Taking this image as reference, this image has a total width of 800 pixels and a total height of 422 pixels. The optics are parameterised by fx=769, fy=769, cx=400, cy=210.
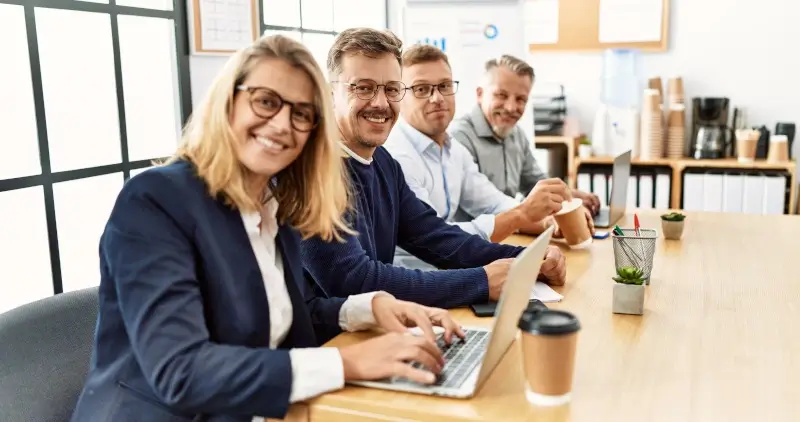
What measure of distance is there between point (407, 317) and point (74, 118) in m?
1.72

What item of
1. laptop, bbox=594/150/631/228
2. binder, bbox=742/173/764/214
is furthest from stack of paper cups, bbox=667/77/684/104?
laptop, bbox=594/150/631/228

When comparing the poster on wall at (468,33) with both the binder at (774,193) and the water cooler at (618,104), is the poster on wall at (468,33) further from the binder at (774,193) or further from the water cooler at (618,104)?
the binder at (774,193)

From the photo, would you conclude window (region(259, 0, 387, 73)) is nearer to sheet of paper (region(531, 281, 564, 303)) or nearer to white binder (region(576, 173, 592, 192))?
white binder (region(576, 173, 592, 192))

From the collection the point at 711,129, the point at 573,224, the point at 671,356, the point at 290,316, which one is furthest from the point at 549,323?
the point at 711,129

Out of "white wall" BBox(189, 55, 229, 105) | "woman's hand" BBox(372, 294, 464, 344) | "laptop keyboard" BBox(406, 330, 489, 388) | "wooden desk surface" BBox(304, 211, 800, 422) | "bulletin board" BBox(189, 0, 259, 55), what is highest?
"bulletin board" BBox(189, 0, 259, 55)

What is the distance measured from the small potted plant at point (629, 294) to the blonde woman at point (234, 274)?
1.35 ft

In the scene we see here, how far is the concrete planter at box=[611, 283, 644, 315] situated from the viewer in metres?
1.60

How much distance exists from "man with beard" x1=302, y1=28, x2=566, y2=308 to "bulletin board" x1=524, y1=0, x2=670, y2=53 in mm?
3181

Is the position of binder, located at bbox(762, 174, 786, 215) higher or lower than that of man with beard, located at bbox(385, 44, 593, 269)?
lower

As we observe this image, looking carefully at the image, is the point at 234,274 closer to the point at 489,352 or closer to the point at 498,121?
the point at 489,352

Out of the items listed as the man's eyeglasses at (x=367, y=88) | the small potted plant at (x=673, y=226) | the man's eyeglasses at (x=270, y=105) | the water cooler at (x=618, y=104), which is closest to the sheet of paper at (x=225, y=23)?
the man's eyeglasses at (x=367, y=88)

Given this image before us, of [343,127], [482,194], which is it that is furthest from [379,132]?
[482,194]

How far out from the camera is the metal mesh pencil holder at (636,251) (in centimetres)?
179

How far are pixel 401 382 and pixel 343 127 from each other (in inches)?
34.2
